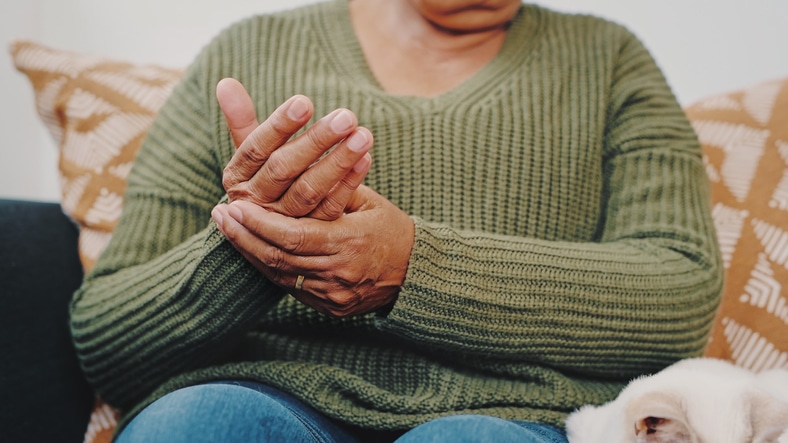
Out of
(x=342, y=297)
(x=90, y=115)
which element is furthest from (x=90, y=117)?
(x=342, y=297)

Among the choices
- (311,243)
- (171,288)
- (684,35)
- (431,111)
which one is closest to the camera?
(311,243)

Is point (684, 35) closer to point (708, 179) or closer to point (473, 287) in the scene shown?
point (708, 179)

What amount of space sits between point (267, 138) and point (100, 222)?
447 millimetres

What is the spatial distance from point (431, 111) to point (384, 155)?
0.08m

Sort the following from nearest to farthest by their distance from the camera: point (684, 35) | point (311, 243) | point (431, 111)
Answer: point (311, 243) → point (431, 111) → point (684, 35)

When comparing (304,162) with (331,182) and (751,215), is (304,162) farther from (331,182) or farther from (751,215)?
(751,215)

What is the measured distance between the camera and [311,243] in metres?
0.56

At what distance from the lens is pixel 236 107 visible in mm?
581

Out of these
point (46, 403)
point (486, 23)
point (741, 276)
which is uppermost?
point (486, 23)

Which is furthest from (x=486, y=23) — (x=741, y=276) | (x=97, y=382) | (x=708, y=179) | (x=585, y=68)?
(x=97, y=382)

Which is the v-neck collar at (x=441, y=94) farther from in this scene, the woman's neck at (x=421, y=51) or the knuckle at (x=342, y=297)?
the knuckle at (x=342, y=297)

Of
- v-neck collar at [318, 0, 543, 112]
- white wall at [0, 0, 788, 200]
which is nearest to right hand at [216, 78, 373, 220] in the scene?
v-neck collar at [318, 0, 543, 112]

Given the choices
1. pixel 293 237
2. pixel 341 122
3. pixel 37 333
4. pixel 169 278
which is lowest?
pixel 37 333

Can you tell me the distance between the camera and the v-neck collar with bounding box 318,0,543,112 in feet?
2.60
